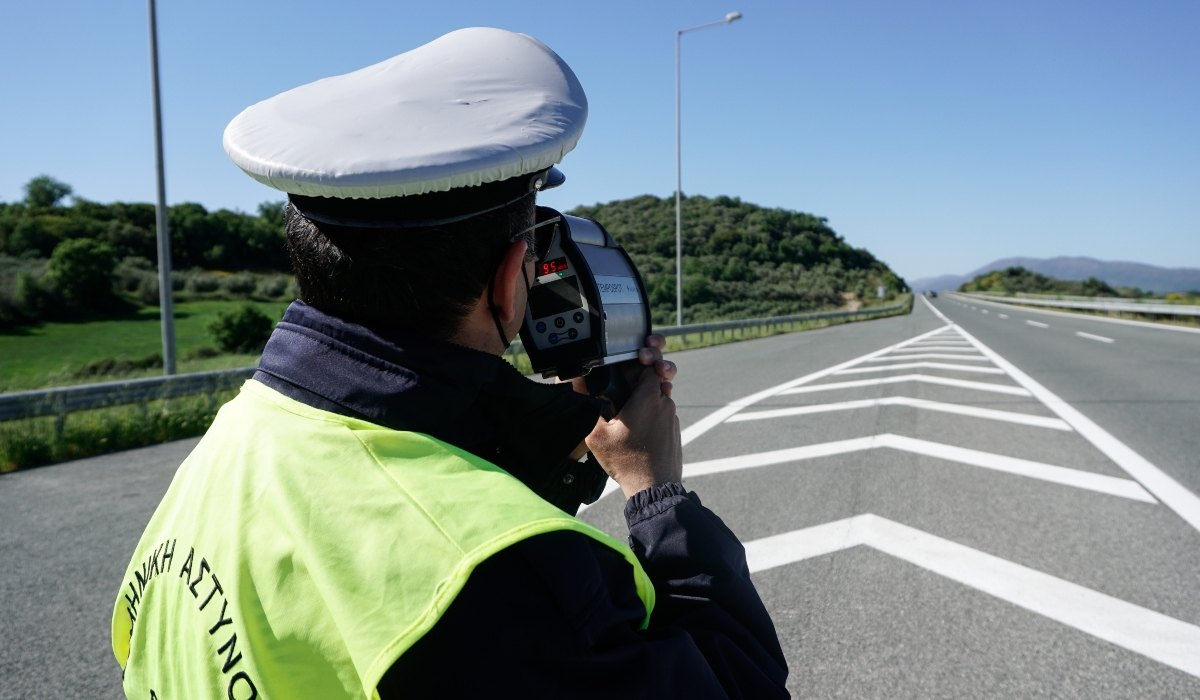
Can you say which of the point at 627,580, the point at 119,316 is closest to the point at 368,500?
the point at 627,580

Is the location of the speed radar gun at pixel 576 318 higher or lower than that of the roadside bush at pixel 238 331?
higher

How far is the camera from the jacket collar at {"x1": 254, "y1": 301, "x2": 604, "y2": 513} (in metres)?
0.94

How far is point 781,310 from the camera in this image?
37.7 metres

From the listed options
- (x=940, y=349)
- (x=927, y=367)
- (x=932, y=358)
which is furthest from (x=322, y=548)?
(x=940, y=349)

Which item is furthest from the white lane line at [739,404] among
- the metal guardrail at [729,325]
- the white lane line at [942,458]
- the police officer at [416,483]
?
the police officer at [416,483]

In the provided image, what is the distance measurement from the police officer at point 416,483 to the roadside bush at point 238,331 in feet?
76.2

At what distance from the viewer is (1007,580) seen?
11.2 ft

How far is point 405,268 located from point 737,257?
57.2 metres

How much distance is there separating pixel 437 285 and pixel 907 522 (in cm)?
388

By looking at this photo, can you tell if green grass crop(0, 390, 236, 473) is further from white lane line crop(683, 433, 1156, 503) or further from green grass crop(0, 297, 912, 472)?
white lane line crop(683, 433, 1156, 503)

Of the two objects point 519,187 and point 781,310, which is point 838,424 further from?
point 781,310

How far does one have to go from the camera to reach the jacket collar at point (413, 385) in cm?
94

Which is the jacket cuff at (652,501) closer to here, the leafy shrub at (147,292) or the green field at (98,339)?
the green field at (98,339)

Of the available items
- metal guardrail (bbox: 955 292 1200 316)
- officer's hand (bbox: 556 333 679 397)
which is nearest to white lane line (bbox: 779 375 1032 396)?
officer's hand (bbox: 556 333 679 397)
